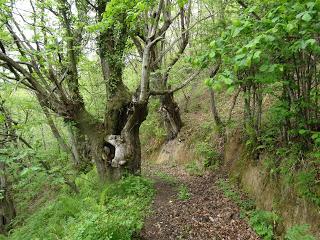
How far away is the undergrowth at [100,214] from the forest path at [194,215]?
0.37 m

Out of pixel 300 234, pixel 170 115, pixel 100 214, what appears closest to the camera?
pixel 300 234

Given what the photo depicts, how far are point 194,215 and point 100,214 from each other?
7.89 feet

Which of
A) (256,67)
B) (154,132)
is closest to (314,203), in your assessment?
(256,67)

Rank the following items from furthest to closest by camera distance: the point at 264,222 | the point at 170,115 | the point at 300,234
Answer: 1. the point at 170,115
2. the point at 264,222
3. the point at 300,234

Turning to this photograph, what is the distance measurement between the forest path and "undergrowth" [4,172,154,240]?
365 mm

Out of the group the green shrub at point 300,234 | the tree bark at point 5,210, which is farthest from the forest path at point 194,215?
the tree bark at point 5,210

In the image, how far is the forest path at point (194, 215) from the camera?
5.46 meters

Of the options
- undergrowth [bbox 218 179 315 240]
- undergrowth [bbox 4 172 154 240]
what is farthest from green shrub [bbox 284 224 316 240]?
undergrowth [bbox 4 172 154 240]

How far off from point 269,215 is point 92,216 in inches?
127

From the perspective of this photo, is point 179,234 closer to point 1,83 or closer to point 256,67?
point 256,67

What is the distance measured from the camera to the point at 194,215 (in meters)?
6.22

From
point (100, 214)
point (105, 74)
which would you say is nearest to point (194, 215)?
point (100, 214)

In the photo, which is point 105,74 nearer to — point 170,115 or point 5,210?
point 170,115

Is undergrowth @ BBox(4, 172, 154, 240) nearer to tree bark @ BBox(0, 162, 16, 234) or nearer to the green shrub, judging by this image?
the green shrub
